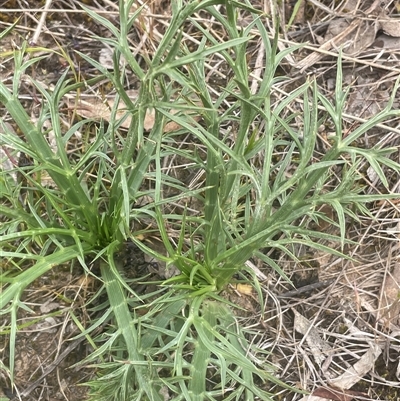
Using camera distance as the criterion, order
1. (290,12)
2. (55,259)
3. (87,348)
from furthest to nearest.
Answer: (290,12) → (87,348) → (55,259)

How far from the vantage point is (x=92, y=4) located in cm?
168

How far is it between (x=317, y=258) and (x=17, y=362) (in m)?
0.98

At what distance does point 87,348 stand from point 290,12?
1292 mm

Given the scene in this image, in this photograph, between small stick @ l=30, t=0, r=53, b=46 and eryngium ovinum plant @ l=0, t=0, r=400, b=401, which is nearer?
eryngium ovinum plant @ l=0, t=0, r=400, b=401

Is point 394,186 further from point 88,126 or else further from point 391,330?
point 88,126

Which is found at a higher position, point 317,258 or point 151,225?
point 151,225

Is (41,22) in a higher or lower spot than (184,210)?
higher

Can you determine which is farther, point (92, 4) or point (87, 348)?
point (92, 4)

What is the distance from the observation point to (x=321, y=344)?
1.57 meters

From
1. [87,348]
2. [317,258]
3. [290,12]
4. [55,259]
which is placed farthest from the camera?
[290,12]

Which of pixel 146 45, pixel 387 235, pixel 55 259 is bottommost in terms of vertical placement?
pixel 387 235

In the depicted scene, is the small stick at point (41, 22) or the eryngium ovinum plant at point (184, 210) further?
the small stick at point (41, 22)

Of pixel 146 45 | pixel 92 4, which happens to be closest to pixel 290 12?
pixel 146 45

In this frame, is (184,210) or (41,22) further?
(41,22)
